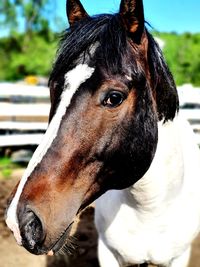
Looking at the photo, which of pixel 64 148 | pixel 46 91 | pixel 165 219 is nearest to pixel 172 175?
pixel 165 219

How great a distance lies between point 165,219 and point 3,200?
324 centimetres

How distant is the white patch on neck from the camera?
4.50 feet

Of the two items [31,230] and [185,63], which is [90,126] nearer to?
[31,230]

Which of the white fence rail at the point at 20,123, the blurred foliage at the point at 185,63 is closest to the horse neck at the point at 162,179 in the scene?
the white fence rail at the point at 20,123

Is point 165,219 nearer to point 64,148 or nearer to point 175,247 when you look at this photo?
point 175,247

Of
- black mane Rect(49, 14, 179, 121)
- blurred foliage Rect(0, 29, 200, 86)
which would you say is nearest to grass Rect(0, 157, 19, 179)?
black mane Rect(49, 14, 179, 121)

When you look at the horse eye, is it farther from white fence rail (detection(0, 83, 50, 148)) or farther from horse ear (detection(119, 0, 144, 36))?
white fence rail (detection(0, 83, 50, 148))

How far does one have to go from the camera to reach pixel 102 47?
154 cm

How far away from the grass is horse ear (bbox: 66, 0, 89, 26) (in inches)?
172

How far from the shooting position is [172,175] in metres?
2.02

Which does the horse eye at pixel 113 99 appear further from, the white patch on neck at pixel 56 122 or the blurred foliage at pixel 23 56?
the blurred foliage at pixel 23 56

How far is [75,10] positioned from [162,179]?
2.97 feet

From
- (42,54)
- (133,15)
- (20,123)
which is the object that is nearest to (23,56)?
(42,54)

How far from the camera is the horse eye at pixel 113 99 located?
148cm
